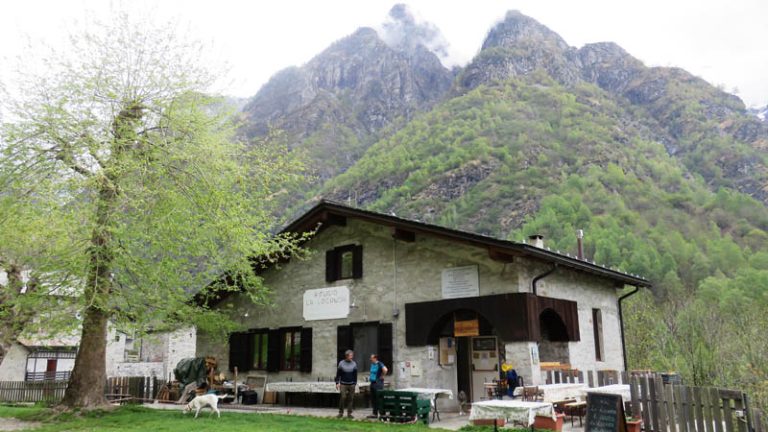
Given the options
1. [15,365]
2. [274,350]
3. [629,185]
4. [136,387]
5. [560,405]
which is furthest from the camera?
[629,185]

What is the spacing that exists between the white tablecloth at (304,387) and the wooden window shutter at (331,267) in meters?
2.97

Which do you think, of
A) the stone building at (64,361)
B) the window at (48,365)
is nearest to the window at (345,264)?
the stone building at (64,361)

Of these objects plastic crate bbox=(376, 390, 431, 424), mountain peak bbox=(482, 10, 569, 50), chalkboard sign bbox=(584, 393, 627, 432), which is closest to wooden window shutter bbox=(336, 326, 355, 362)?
plastic crate bbox=(376, 390, 431, 424)

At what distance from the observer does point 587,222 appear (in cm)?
5575

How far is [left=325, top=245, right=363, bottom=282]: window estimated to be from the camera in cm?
1659

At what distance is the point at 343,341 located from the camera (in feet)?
53.1

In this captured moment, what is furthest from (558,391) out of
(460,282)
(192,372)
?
(192,372)

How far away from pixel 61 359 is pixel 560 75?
9253 centimetres

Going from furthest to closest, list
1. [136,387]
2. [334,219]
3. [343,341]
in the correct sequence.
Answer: [136,387]
[334,219]
[343,341]

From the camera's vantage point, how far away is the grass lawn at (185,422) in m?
10.8

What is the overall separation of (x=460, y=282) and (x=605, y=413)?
20.2 feet

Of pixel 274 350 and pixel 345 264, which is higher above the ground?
pixel 345 264

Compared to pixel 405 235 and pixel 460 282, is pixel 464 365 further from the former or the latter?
pixel 405 235

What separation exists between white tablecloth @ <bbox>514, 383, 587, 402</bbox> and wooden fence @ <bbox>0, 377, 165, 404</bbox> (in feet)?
37.0
